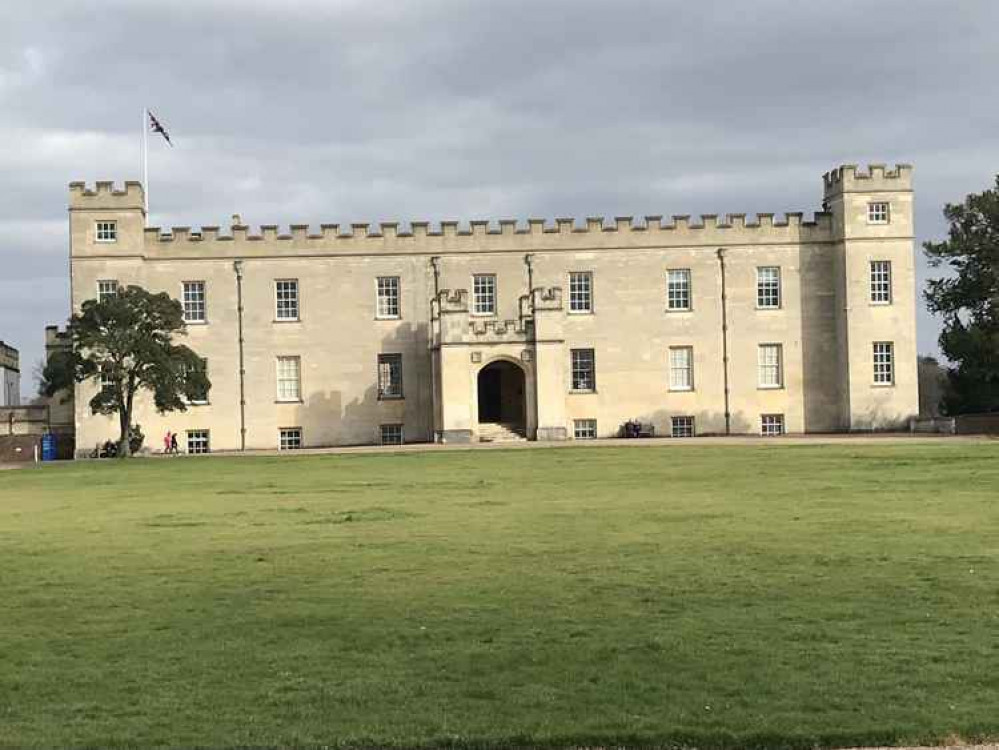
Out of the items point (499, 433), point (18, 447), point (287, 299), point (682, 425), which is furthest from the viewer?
point (682, 425)

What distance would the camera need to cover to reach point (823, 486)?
76.6ft

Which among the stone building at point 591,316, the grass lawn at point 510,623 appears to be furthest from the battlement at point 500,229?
the grass lawn at point 510,623

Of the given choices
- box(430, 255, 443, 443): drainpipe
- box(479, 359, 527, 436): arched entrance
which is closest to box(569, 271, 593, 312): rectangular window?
box(479, 359, 527, 436): arched entrance

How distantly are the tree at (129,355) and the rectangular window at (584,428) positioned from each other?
1647 centimetres

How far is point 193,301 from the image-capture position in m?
54.5

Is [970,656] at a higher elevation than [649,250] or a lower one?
lower

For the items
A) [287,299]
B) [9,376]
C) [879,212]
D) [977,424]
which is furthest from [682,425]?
[9,376]

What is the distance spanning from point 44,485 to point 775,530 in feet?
67.7

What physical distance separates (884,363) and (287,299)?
83.8ft

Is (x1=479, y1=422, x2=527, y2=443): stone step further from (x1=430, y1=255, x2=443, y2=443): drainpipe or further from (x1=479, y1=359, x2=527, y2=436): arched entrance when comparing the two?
(x1=479, y1=359, x2=527, y2=436): arched entrance

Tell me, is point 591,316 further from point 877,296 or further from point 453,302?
point 877,296

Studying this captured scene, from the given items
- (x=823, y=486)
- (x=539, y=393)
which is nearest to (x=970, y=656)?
(x=823, y=486)

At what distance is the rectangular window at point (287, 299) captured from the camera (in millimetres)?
54719

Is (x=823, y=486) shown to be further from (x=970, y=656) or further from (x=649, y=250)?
(x=649, y=250)
